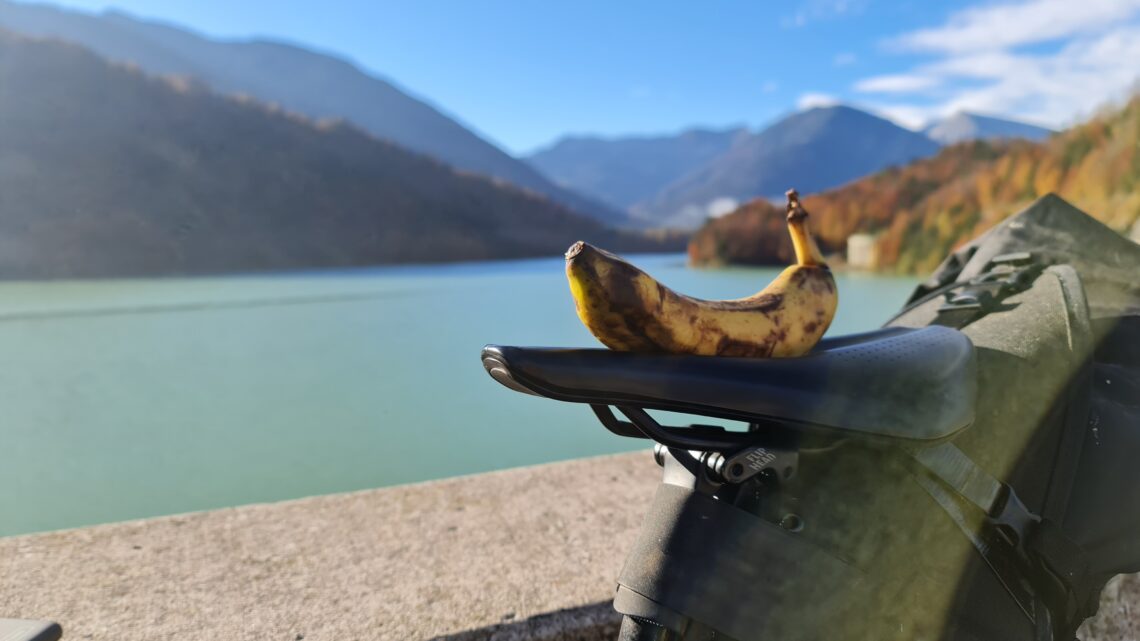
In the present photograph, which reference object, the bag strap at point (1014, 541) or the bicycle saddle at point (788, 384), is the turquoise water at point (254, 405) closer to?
the bicycle saddle at point (788, 384)

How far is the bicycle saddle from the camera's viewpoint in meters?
0.57

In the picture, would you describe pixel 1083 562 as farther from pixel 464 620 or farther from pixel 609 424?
pixel 464 620

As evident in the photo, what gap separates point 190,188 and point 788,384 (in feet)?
36.1

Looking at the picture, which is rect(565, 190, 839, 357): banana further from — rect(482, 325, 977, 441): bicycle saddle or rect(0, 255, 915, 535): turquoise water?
rect(0, 255, 915, 535): turquoise water

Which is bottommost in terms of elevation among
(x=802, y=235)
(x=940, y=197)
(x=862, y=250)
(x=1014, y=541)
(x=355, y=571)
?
(x=355, y=571)

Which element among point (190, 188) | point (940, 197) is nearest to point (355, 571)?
point (940, 197)

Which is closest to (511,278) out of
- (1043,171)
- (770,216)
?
(770,216)

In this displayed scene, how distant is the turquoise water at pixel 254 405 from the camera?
236 cm

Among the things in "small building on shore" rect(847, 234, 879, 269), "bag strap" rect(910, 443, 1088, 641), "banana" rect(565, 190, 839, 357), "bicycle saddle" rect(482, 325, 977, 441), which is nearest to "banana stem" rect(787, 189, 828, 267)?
"banana" rect(565, 190, 839, 357)

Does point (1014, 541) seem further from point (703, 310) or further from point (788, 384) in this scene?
point (703, 310)

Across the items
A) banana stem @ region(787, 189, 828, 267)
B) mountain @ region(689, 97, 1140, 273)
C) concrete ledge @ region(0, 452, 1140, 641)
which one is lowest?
concrete ledge @ region(0, 452, 1140, 641)

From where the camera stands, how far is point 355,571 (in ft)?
3.66

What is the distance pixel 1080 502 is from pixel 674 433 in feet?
2.06

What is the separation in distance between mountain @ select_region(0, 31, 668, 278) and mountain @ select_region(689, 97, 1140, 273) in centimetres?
445
